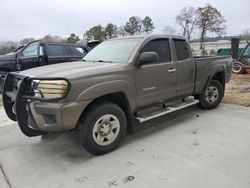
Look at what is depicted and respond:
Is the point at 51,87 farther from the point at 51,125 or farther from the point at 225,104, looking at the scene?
the point at 225,104

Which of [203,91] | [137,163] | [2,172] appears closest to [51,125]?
[2,172]

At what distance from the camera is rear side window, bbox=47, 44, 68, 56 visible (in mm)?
9383

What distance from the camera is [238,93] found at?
7344mm

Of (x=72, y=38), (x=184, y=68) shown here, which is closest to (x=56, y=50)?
(x=184, y=68)

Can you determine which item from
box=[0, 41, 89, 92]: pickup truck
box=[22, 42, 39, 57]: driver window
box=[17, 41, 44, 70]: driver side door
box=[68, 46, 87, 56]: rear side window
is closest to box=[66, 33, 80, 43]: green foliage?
box=[68, 46, 87, 56]: rear side window

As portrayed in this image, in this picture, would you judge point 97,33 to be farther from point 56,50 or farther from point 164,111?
point 164,111

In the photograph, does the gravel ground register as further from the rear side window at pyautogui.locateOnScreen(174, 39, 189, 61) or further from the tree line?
the tree line

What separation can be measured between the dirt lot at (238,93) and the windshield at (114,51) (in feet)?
11.2

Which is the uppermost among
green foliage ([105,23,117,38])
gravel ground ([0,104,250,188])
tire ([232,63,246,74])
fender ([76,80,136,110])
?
green foliage ([105,23,117,38])

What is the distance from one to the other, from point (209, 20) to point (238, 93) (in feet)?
79.1

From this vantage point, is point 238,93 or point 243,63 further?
point 243,63

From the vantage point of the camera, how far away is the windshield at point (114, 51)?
4250 millimetres

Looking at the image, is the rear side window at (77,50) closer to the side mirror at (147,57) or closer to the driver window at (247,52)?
the side mirror at (147,57)

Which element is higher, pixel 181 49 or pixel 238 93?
pixel 181 49
